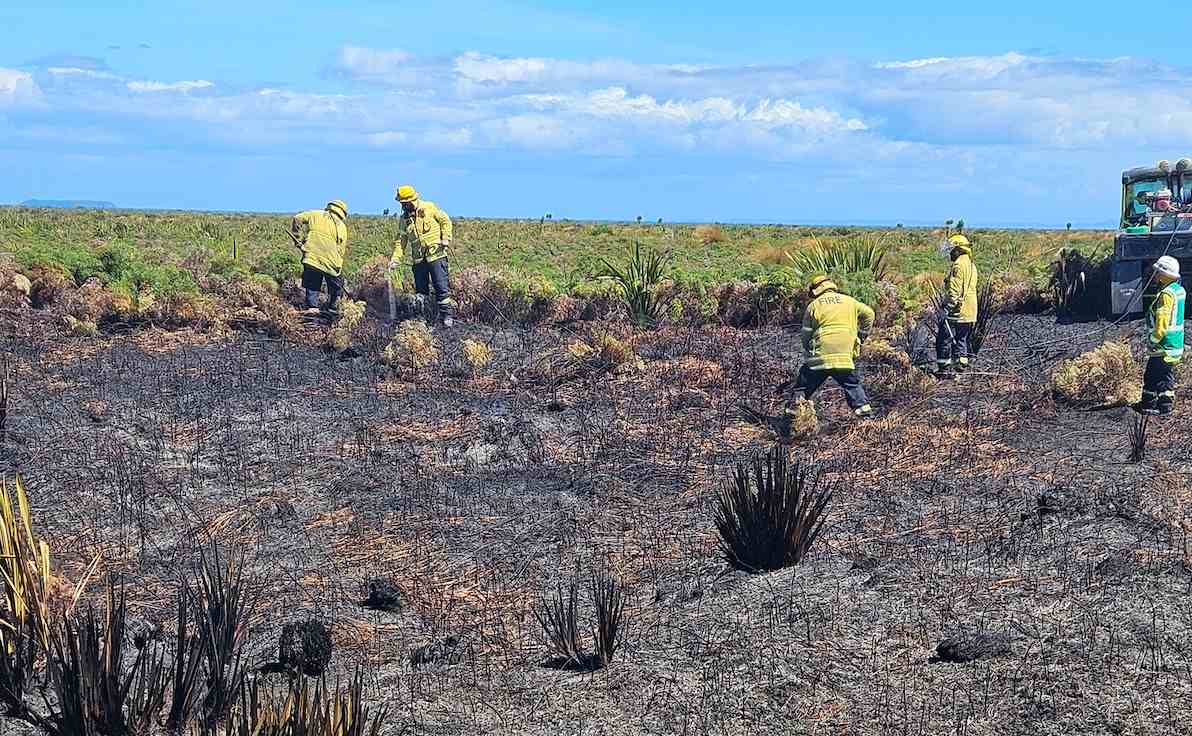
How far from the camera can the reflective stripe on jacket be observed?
34.4ft

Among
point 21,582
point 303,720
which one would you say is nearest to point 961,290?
point 21,582

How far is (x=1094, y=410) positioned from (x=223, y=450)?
7.44 m

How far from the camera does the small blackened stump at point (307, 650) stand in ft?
20.1

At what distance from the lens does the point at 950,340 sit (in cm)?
1312

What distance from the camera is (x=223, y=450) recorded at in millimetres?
10570

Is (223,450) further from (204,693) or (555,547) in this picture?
(204,693)

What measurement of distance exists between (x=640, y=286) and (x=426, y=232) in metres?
2.81

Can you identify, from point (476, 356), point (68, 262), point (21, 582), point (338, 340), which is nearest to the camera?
point (21, 582)

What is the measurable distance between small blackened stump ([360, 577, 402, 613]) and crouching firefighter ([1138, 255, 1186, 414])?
677 cm

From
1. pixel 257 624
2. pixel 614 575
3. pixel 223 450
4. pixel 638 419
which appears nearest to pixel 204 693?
pixel 257 624

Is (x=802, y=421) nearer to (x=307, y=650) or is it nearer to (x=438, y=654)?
(x=438, y=654)

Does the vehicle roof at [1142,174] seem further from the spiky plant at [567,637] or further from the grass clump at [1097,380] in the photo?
the spiky plant at [567,637]

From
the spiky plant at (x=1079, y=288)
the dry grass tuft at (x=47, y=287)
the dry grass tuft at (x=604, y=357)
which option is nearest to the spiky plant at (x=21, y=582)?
the dry grass tuft at (x=604, y=357)

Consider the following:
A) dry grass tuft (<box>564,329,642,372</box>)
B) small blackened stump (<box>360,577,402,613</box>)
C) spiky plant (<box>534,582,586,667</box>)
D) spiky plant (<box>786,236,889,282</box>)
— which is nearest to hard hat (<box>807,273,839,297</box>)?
dry grass tuft (<box>564,329,642,372</box>)
